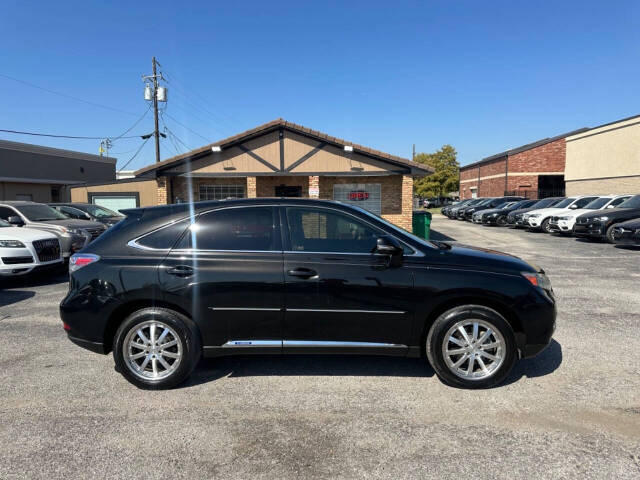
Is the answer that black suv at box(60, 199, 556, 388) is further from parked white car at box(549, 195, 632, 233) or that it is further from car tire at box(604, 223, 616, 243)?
parked white car at box(549, 195, 632, 233)

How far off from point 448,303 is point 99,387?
3.19m

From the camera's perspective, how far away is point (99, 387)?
3.58m

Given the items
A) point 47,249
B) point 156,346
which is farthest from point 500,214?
point 156,346

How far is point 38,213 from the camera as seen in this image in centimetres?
1082

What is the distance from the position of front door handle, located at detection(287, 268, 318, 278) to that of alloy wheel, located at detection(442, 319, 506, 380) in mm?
1276

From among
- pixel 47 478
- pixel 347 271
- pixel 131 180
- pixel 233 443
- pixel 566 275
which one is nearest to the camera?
pixel 47 478

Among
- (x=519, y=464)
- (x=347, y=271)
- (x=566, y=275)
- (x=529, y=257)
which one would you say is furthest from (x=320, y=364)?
→ (x=529, y=257)

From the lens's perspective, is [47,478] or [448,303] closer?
[47,478]

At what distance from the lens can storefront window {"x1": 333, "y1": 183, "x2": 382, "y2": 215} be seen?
16719mm

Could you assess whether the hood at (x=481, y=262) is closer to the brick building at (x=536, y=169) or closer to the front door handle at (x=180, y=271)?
the front door handle at (x=180, y=271)

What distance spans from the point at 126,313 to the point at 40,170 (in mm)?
34402

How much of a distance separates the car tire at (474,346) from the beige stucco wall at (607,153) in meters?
28.2

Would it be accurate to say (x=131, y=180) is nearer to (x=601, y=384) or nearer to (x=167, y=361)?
(x=167, y=361)

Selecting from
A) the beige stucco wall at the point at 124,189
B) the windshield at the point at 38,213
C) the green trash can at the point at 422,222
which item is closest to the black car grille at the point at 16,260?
the windshield at the point at 38,213
